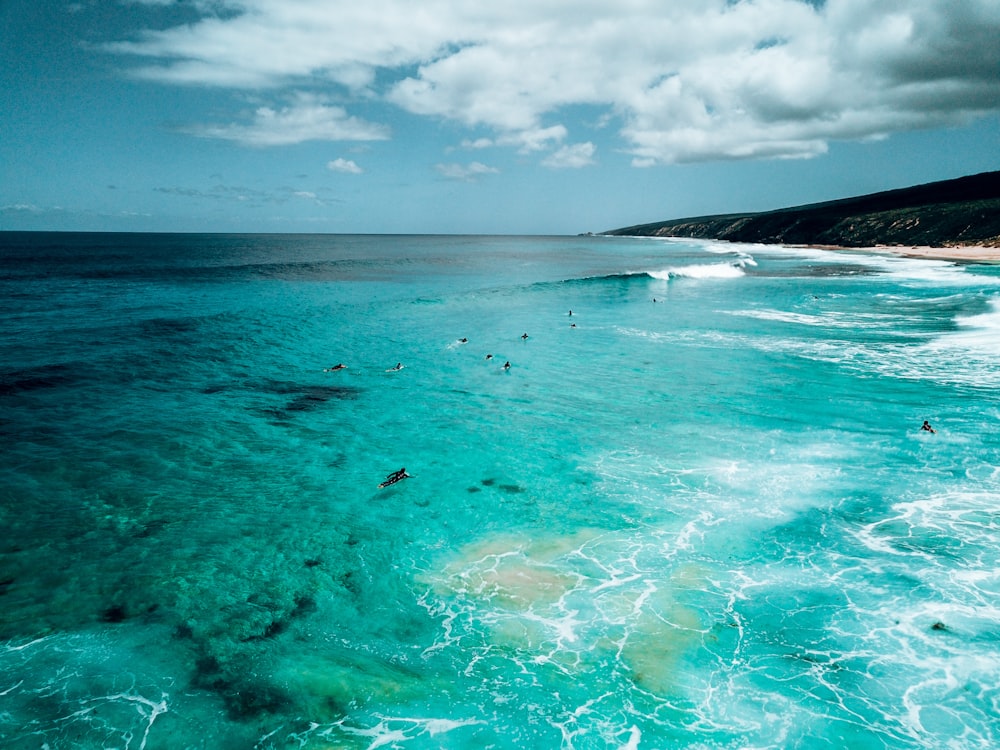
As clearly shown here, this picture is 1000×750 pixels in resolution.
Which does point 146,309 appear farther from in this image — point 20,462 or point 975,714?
point 975,714

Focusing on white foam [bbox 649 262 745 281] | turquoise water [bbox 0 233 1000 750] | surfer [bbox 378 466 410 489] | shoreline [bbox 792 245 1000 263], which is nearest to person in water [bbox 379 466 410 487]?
surfer [bbox 378 466 410 489]

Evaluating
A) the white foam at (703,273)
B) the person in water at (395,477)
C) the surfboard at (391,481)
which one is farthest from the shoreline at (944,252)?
the surfboard at (391,481)

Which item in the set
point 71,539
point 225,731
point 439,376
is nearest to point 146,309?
point 439,376

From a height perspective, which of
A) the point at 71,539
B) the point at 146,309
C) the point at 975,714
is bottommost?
the point at 975,714

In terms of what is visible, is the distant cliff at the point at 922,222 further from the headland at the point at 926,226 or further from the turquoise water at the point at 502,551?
the turquoise water at the point at 502,551

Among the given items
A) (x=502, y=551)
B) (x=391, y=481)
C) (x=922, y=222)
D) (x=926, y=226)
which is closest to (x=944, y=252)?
(x=926, y=226)

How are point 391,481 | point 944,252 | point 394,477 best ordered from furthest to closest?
point 944,252 < point 394,477 < point 391,481

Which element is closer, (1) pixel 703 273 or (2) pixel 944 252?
(1) pixel 703 273

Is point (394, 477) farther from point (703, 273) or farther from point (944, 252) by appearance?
point (944, 252)
